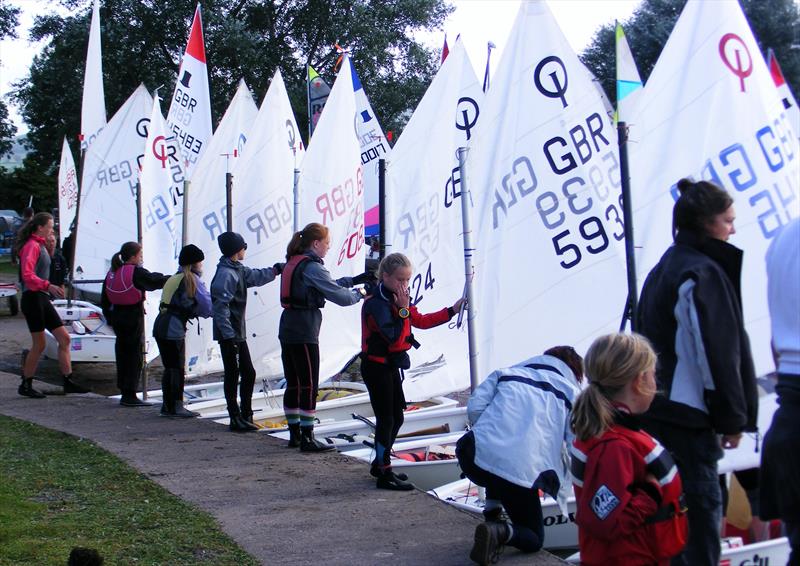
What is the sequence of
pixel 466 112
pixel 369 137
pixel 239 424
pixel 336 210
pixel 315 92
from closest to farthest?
1. pixel 239 424
2. pixel 466 112
3. pixel 336 210
4. pixel 369 137
5. pixel 315 92

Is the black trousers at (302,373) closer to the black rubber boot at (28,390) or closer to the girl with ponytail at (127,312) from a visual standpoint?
the girl with ponytail at (127,312)

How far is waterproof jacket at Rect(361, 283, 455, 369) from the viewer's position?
5.25 m

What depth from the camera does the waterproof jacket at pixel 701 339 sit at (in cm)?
312

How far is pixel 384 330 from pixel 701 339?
235 centimetres

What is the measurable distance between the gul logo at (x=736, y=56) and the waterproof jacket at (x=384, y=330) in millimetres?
1854

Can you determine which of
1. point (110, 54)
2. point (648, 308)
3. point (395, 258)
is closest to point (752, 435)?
point (648, 308)

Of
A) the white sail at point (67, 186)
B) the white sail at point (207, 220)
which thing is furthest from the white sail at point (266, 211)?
the white sail at point (67, 186)

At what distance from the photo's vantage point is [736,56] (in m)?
4.66

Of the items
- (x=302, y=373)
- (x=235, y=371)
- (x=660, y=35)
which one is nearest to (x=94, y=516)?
(x=302, y=373)

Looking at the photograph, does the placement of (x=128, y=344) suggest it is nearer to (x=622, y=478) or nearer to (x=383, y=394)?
(x=383, y=394)

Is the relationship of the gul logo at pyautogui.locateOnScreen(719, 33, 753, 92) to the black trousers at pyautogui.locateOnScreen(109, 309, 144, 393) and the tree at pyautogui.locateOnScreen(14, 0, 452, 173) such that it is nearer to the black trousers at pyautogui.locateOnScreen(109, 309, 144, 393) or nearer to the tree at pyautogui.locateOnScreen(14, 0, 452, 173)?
the black trousers at pyautogui.locateOnScreen(109, 309, 144, 393)

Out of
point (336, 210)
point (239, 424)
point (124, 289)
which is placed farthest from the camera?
point (336, 210)

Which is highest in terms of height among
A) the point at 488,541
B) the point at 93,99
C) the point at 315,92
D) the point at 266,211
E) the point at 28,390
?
the point at 315,92

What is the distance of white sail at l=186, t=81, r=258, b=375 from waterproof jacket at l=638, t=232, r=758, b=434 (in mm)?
6236
